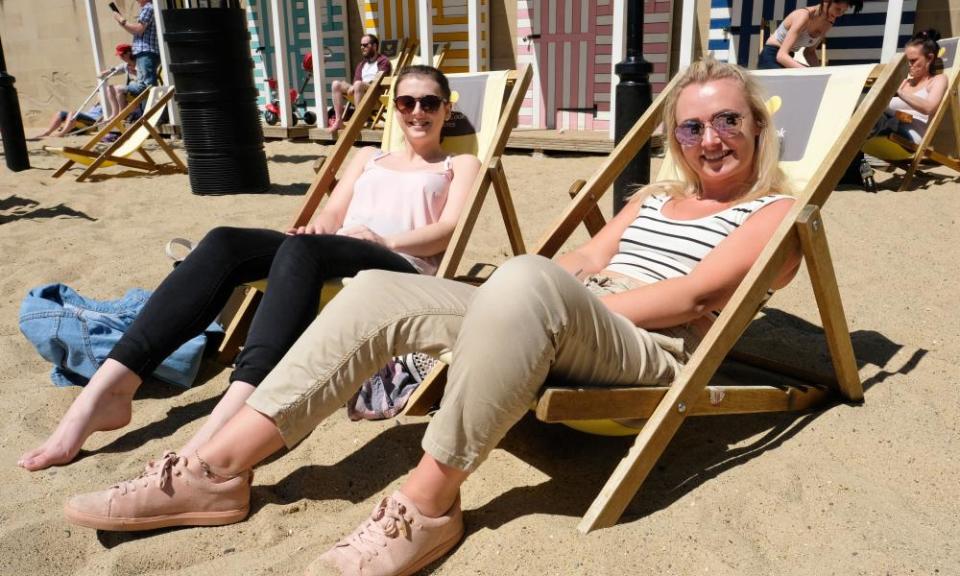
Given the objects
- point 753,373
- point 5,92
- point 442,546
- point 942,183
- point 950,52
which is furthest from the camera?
point 5,92

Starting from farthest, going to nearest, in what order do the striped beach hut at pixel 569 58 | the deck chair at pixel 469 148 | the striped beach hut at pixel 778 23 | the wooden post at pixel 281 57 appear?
1. the wooden post at pixel 281 57
2. the striped beach hut at pixel 569 58
3. the striped beach hut at pixel 778 23
4. the deck chair at pixel 469 148

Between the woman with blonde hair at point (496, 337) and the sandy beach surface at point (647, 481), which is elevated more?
the woman with blonde hair at point (496, 337)

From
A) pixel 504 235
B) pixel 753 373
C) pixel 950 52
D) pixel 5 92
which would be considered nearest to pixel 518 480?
pixel 753 373

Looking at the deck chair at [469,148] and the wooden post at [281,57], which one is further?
the wooden post at [281,57]

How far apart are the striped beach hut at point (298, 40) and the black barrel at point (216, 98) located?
4002 mm

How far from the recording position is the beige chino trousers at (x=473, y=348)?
161 cm

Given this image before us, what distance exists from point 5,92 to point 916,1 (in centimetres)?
847

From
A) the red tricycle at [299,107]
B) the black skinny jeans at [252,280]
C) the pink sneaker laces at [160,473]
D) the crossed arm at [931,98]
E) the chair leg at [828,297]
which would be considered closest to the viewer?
the pink sneaker laces at [160,473]

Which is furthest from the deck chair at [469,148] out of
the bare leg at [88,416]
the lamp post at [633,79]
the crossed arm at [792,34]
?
the crossed arm at [792,34]

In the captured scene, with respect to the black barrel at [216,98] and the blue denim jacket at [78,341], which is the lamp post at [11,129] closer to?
the black barrel at [216,98]

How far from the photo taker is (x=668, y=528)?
69.2 inches

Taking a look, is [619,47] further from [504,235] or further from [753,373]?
[753,373]

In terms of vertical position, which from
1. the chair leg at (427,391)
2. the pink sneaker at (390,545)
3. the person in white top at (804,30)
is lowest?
the pink sneaker at (390,545)

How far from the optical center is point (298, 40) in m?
10.7
